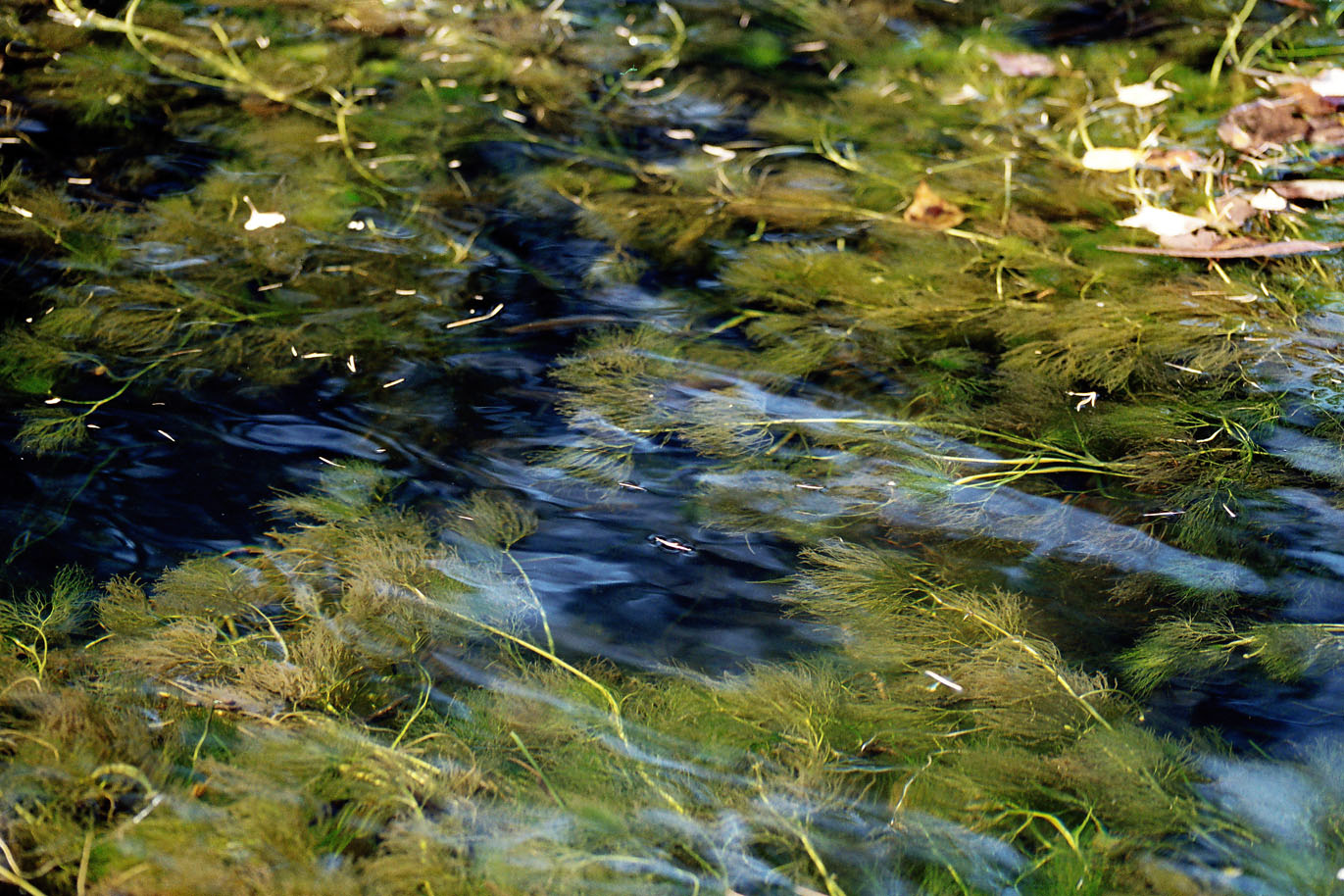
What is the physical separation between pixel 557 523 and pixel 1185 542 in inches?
46.8

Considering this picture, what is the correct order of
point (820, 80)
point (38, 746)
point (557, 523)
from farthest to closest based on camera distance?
point (820, 80)
point (557, 523)
point (38, 746)

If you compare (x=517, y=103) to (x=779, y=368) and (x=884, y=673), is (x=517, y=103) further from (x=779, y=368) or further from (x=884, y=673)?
(x=884, y=673)

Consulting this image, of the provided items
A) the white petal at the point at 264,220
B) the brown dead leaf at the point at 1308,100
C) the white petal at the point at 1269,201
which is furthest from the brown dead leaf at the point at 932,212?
the white petal at the point at 264,220

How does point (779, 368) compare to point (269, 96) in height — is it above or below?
below

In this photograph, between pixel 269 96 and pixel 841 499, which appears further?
pixel 269 96

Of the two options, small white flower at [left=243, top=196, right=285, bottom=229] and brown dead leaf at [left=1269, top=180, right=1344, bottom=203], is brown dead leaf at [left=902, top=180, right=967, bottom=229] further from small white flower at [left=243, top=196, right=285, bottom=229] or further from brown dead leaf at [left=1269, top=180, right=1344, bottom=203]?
small white flower at [left=243, top=196, right=285, bottom=229]

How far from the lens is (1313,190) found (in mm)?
2541

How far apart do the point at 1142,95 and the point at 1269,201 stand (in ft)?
2.46

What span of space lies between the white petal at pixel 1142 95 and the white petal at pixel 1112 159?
35cm

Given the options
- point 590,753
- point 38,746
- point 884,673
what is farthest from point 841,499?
point 38,746

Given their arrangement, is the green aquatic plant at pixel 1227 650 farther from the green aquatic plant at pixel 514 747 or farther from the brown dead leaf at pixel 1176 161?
the brown dead leaf at pixel 1176 161

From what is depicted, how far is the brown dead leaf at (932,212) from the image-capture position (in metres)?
2.62

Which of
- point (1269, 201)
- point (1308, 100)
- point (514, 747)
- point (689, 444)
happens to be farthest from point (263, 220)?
point (1308, 100)

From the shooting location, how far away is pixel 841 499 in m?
1.89
